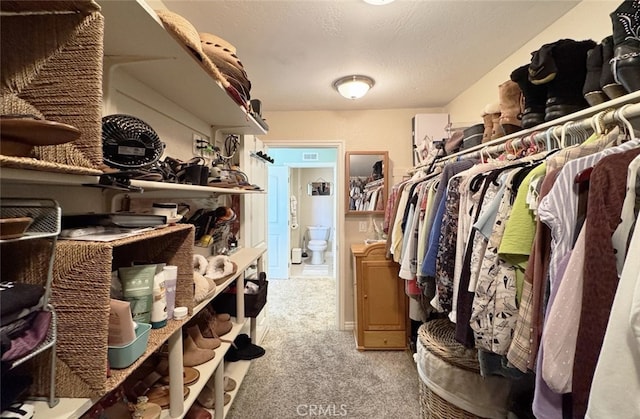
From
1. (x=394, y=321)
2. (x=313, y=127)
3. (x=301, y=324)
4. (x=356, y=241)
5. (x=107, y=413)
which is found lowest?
(x=301, y=324)

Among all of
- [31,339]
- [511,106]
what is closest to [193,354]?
[31,339]

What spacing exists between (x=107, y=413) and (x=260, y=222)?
191cm

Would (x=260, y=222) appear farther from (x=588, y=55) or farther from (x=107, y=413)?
(x=588, y=55)

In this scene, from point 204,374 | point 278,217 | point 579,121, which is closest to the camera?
point 579,121

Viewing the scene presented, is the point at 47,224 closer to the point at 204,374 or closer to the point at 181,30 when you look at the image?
the point at 181,30

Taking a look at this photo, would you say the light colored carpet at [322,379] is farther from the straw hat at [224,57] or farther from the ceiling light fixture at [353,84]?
the ceiling light fixture at [353,84]

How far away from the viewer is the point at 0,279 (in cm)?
58

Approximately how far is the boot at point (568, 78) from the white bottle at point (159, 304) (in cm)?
148

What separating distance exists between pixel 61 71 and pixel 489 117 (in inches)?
68.5

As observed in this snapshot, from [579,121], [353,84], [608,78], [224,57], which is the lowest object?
[579,121]

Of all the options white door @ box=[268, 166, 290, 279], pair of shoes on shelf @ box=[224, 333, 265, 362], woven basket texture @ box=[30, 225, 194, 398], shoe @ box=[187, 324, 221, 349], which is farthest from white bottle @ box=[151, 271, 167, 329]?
white door @ box=[268, 166, 290, 279]

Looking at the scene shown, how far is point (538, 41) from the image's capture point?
162 cm

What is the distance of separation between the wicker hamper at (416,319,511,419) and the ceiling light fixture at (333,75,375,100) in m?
1.72

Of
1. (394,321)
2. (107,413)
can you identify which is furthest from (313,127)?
(107,413)
